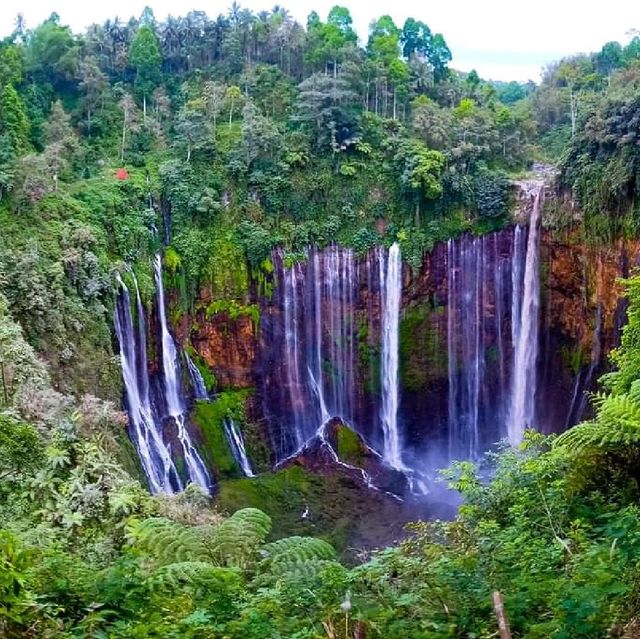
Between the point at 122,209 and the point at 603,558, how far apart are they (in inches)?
652

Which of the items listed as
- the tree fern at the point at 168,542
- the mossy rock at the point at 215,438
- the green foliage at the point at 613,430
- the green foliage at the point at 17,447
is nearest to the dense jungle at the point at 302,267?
the mossy rock at the point at 215,438

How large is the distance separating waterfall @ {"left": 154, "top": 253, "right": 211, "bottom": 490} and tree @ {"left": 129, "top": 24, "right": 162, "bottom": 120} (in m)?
9.38

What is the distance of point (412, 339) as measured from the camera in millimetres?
19812

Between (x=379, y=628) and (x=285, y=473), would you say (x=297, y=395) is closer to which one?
(x=285, y=473)

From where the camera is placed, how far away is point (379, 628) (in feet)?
11.3

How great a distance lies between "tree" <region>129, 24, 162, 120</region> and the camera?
24.7 metres

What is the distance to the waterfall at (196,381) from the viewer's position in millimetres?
18156

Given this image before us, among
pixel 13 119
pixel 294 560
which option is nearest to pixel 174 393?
pixel 13 119

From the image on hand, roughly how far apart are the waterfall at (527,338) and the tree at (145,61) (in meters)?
14.3

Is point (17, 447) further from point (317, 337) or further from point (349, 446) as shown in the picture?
point (317, 337)

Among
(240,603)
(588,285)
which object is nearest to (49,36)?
(588,285)

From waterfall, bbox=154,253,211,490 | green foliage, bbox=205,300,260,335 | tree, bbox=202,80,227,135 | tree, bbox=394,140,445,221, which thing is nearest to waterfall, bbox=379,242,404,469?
tree, bbox=394,140,445,221

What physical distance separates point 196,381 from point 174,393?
30.2 inches

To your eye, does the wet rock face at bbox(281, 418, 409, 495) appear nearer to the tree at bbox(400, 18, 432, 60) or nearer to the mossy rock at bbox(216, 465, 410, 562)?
the mossy rock at bbox(216, 465, 410, 562)
